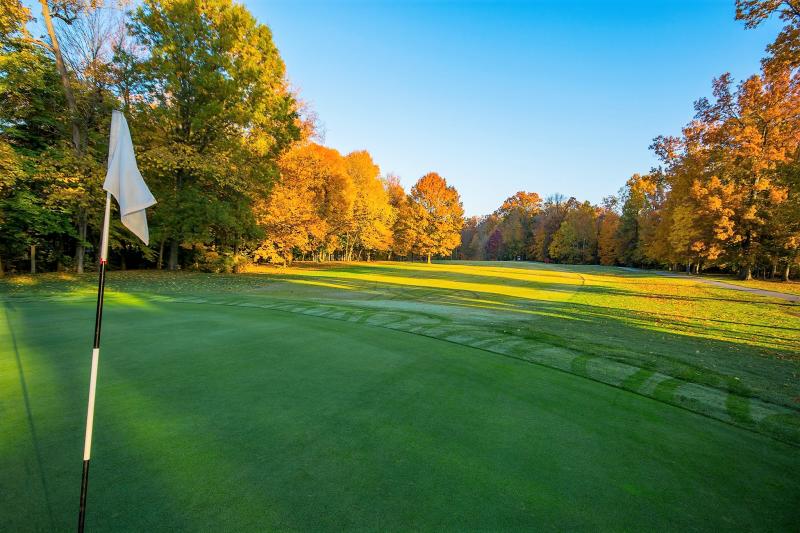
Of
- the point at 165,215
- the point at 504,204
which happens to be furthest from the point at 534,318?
the point at 504,204

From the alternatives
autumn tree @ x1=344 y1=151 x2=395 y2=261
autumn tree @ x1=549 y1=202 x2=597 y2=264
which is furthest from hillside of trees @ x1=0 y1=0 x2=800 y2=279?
autumn tree @ x1=549 y1=202 x2=597 y2=264

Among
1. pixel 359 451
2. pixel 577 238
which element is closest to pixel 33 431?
pixel 359 451

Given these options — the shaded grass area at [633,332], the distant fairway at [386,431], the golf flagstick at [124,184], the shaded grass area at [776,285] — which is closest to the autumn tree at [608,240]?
the shaded grass area at [776,285]

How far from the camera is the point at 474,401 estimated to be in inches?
169

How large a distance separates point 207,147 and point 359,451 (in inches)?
883

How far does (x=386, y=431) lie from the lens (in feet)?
11.0

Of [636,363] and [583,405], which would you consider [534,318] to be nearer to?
[636,363]

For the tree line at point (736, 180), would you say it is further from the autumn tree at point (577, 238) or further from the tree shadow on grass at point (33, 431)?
the autumn tree at point (577, 238)

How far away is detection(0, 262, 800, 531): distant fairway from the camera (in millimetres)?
2340

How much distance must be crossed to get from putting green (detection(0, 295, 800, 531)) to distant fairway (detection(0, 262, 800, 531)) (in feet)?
0.06

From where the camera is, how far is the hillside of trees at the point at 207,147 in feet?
54.8

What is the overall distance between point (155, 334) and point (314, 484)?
18.5ft

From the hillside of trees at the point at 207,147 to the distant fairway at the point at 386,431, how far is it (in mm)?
12150

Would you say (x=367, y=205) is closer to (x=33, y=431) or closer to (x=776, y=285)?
(x=776, y=285)
